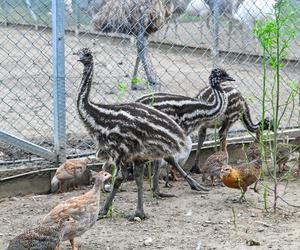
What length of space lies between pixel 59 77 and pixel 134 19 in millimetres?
2758

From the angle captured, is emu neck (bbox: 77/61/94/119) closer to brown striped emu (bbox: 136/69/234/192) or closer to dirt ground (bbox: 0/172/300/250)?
brown striped emu (bbox: 136/69/234/192)

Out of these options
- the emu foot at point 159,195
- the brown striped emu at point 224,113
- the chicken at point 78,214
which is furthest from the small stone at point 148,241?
the brown striped emu at point 224,113

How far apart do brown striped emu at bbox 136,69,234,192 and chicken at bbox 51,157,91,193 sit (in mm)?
726

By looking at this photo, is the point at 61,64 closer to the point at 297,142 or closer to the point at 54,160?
the point at 54,160

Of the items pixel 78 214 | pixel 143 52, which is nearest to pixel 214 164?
pixel 78 214

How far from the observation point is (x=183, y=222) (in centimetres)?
690

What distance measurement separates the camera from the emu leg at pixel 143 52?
9.83 m

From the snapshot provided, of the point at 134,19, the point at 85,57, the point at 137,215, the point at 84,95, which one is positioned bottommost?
the point at 137,215

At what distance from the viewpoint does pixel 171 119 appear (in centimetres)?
719

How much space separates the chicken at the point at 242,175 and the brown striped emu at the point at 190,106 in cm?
69

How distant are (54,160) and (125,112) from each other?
1.33 m

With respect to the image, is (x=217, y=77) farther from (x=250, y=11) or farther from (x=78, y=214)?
(x=250, y=11)

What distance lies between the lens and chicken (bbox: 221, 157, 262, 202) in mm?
7344

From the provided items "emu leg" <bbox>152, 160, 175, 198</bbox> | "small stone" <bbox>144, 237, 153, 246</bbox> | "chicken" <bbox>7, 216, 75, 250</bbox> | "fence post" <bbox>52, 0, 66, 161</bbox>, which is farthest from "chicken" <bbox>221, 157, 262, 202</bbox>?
"chicken" <bbox>7, 216, 75, 250</bbox>
